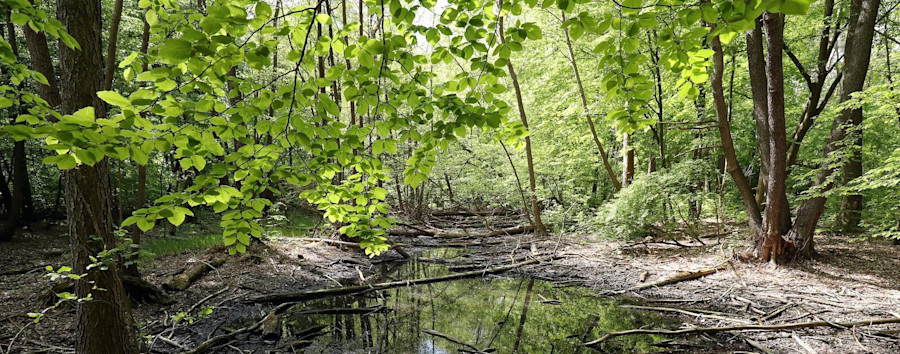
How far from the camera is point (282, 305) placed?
6.36m

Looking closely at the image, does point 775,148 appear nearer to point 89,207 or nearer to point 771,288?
point 771,288

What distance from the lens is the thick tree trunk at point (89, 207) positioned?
3.25 meters

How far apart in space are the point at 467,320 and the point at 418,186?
9.04 feet

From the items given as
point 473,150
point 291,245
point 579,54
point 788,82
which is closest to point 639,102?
point 291,245

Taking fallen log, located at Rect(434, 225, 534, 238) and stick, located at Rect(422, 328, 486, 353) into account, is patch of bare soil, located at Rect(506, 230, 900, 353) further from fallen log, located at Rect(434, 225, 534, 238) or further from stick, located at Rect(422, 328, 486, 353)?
fallen log, located at Rect(434, 225, 534, 238)

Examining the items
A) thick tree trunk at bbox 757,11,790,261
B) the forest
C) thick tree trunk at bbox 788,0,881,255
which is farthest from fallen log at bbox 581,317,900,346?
thick tree trunk at bbox 788,0,881,255

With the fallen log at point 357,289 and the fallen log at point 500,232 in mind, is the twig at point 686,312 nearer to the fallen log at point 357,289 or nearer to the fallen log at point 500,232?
the fallen log at point 357,289

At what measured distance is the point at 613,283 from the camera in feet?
23.9

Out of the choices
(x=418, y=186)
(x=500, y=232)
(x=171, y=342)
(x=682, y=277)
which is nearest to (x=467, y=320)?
(x=418, y=186)

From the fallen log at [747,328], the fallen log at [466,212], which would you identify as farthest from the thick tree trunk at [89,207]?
the fallen log at [466,212]

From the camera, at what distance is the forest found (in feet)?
5.31

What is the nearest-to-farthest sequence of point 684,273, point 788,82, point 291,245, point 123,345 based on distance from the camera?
point 123,345, point 684,273, point 291,245, point 788,82

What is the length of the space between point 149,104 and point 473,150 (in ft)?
50.8

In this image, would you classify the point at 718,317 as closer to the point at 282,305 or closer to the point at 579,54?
the point at 282,305
